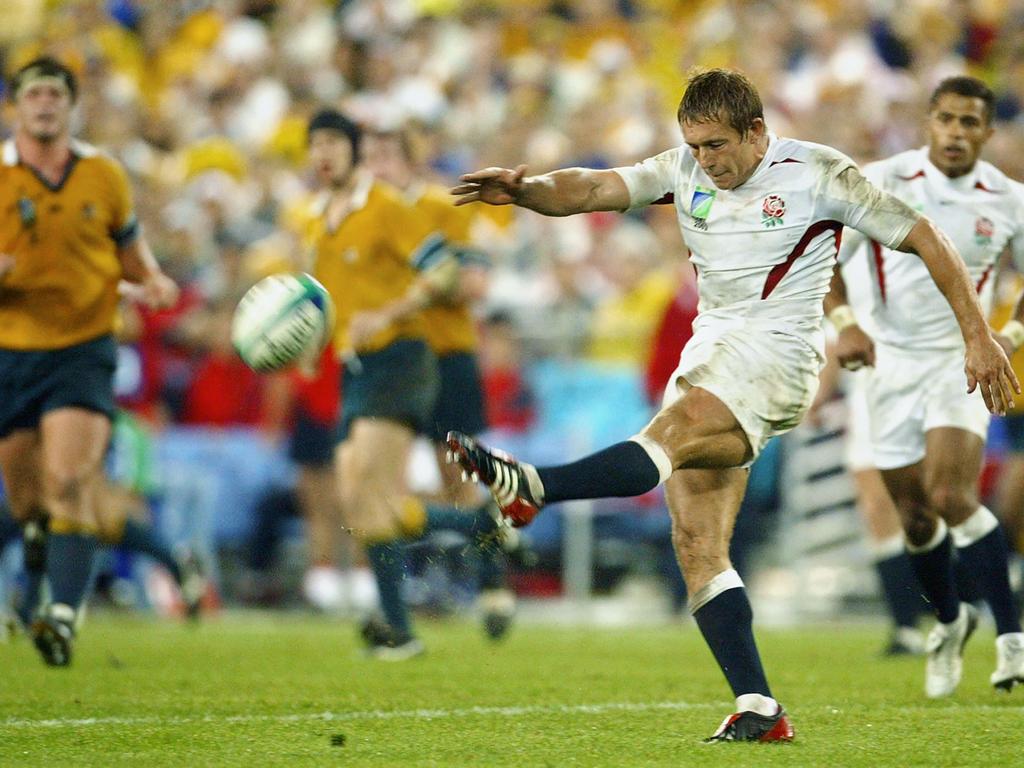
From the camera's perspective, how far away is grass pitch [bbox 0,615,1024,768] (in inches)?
219

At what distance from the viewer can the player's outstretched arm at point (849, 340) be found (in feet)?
25.0

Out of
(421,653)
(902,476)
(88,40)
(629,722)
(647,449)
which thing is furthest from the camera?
(88,40)

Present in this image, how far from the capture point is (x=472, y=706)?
23.3 ft

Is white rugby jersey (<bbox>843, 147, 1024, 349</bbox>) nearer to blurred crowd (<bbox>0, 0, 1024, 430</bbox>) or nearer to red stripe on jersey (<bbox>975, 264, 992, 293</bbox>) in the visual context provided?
red stripe on jersey (<bbox>975, 264, 992, 293</bbox>)

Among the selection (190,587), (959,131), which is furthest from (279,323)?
(190,587)

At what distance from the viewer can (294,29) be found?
20.1 metres

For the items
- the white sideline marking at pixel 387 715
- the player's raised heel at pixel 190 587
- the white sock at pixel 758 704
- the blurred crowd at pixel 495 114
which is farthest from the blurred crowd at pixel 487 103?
the white sock at pixel 758 704

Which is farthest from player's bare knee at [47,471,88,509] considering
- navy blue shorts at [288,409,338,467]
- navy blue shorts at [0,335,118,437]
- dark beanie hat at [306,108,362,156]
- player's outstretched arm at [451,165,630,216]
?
navy blue shorts at [288,409,338,467]

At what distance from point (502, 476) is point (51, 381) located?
13.6 ft

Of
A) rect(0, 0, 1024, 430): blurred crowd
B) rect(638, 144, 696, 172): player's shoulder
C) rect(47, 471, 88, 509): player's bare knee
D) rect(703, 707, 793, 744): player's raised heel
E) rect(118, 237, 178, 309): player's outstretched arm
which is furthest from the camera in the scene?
rect(0, 0, 1024, 430): blurred crowd

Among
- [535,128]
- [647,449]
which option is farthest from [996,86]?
[647,449]

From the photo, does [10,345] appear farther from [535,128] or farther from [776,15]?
[776,15]

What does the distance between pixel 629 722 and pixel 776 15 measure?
12919 mm

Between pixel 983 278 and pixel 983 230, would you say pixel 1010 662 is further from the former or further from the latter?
pixel 983 230
